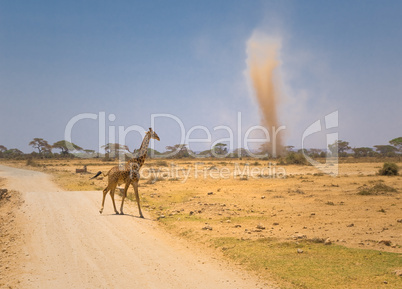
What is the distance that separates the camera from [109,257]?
7.45m

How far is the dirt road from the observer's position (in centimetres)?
608

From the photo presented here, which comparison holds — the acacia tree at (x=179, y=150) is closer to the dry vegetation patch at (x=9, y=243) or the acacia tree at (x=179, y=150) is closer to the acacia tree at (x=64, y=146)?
the acacia tree at (x=64, y=146)

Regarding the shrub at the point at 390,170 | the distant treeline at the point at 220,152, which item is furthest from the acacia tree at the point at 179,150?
the shrub at the point at 390,170

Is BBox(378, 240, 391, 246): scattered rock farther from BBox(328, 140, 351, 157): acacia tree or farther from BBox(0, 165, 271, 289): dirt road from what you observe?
BBox(328, 140, 351, 157): acacia tree

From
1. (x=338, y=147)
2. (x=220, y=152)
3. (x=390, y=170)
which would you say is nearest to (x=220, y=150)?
(x=220, y=152)

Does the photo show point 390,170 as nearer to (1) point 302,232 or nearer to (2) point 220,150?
(1) point 302,232

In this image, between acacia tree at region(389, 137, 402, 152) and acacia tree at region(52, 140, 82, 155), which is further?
acacia tree at region(52, 140, 82, 155)

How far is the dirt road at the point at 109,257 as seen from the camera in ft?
20.0

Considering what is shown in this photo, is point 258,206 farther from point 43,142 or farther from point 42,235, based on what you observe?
point 43,142

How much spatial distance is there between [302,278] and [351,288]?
934 millimetres

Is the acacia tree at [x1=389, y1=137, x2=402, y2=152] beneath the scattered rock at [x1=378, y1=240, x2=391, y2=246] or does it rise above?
above

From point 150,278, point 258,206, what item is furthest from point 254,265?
point 258,206

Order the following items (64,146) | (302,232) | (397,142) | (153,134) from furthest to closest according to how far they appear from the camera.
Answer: (64,146)
(397,142)
(153,134)
(302,232)

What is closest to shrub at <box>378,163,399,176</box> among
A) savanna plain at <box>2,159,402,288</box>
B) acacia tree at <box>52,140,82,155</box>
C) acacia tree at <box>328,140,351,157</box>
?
savanna plain at <box>2,159,402,288</box>
